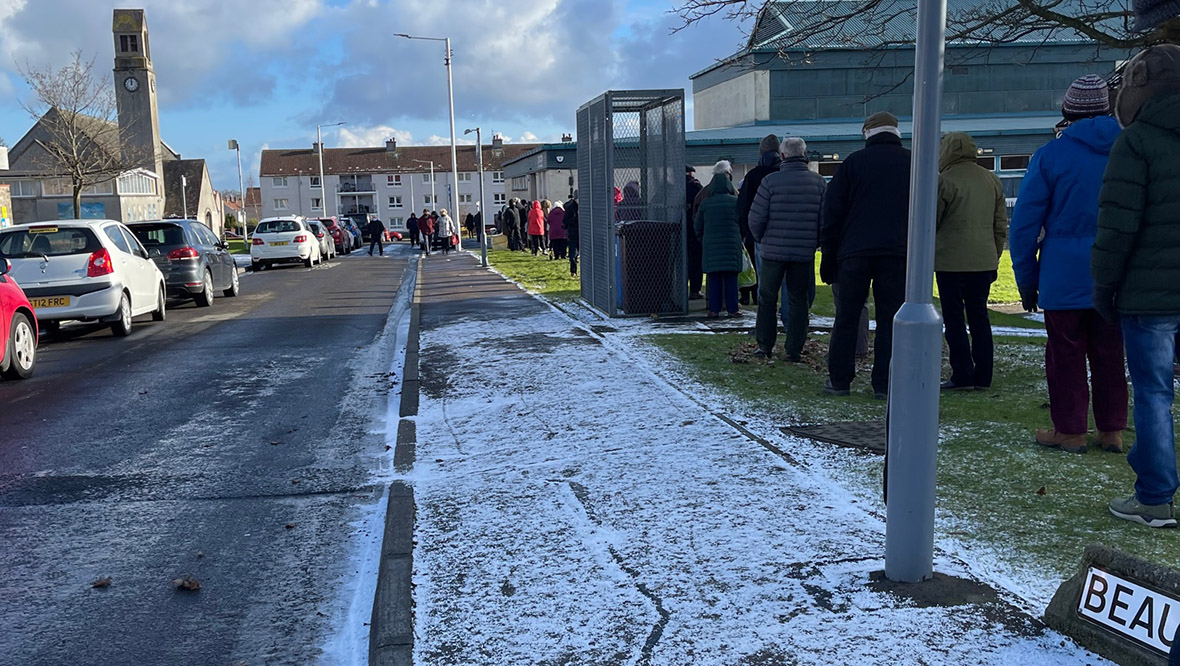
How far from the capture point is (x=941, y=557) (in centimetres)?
432

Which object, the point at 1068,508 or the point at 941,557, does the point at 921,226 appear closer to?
the point at 941,557

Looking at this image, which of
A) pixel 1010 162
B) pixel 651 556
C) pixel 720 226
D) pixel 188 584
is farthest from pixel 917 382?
pixel 1010 162

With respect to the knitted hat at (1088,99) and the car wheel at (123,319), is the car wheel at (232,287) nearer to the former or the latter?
the car wheel at (123,319)

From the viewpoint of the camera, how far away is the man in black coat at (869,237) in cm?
758

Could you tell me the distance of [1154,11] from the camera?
3.94 m

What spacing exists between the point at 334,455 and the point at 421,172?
414 ft

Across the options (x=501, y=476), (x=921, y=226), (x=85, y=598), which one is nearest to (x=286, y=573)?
(x=85, y=598)

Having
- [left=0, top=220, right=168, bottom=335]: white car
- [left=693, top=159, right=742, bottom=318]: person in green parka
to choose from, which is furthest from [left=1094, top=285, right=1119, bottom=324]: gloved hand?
[left=0, top=220, right=168, bottom=335]: white car

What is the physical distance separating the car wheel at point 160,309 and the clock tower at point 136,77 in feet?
217

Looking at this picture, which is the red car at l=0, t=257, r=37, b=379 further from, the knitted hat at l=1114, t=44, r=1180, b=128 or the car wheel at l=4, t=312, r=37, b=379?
the knitted hat at l=1114, t=44, r=1180, b=128

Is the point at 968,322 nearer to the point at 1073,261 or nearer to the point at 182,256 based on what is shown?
the point at 1073,261

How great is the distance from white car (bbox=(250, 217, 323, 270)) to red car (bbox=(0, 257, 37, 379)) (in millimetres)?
23951

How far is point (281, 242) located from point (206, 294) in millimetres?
16204

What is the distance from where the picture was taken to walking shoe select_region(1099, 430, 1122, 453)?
594 cm
